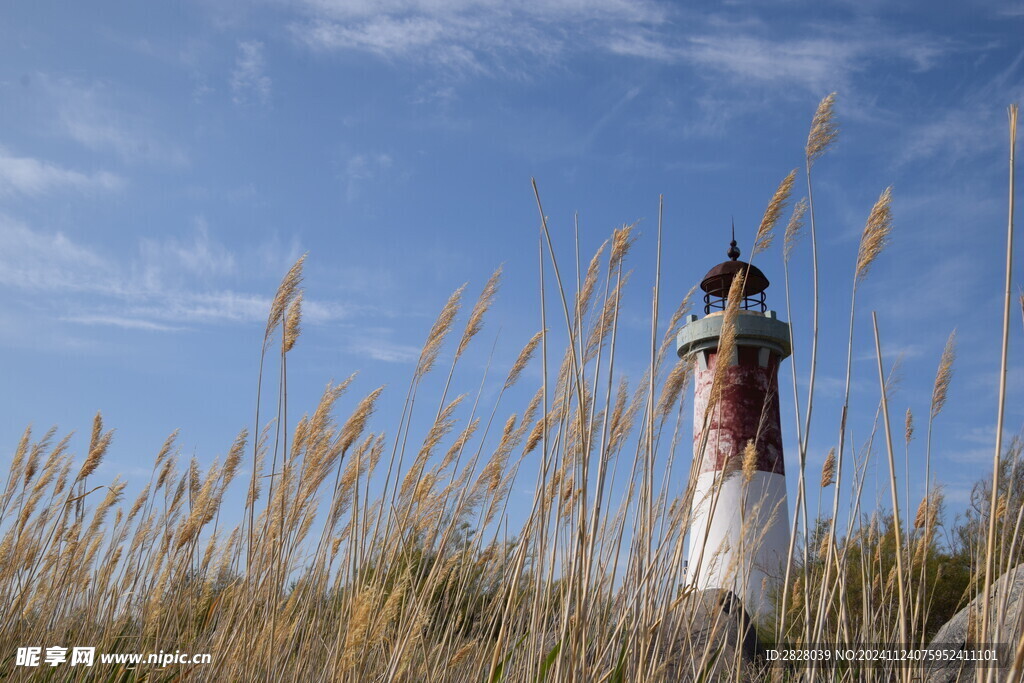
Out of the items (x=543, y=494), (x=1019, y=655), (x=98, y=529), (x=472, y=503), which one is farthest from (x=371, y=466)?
(x=1019, y=655)

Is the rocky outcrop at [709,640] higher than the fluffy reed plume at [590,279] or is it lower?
lower

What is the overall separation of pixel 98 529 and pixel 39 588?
0.34 meters

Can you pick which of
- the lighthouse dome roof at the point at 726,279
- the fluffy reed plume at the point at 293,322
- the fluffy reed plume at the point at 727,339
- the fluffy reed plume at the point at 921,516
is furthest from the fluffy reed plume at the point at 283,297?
the lighthouse dome roof at the point at 726,279

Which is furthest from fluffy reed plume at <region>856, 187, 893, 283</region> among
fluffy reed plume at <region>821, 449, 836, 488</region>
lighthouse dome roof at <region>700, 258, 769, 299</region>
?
lighthouse dome roof at <region>700, 258, 769, 299</region>

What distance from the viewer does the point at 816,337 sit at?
5.61 ft

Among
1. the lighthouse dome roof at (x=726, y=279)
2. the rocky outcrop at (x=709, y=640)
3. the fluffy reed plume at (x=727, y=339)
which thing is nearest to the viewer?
the fluffy reed plume at (x=727, y=339)

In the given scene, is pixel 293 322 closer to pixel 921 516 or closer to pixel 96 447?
pixel 96 447

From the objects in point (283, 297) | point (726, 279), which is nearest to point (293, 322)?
point (283, 297)

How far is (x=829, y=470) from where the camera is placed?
2.67 meters

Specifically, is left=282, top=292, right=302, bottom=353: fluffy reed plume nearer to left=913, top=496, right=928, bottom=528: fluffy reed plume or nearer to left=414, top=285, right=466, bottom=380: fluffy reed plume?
left=414, top=285, right=466, bottom=380: fluffy reed plume

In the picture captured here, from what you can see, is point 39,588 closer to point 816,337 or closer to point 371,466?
point 371,466

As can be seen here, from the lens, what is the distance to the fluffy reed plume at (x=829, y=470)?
2.65 m

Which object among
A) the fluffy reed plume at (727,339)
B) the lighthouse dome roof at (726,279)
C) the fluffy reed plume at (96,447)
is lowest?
the fluffy reed plume at (96,447)

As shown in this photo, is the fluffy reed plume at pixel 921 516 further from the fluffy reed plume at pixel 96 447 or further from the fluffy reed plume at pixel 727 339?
the fluffy reed plume at pixel 96 447
